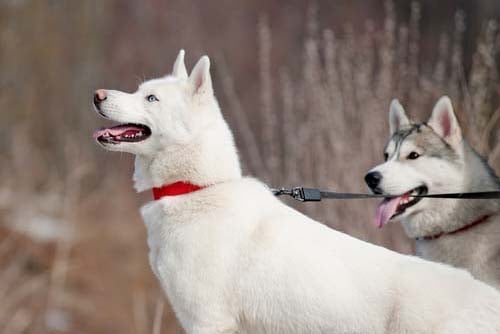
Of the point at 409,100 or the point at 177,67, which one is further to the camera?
the point at 409,100

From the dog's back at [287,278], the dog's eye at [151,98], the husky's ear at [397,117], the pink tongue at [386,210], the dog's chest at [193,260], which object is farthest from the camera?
the husky's ear at [397,117]

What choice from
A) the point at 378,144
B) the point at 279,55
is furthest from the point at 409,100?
the point at 279,55

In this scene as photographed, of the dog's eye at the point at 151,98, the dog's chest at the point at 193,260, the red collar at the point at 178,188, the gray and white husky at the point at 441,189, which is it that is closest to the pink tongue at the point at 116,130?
the dog's eye at the point at 151,98

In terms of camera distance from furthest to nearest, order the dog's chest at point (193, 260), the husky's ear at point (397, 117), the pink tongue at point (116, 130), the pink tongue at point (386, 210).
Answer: the husky's ear at point (397, 117)
the pink tongue at point (386, 210)
the pink tongue at point (116, 130)
the dog's chest at point (193, 260)

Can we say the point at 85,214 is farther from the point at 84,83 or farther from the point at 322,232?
the point at 322,232

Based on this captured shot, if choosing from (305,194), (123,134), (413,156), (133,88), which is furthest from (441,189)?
(133,88)

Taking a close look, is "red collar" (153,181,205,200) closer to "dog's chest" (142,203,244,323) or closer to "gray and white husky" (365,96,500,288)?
"dog's chest" (142,203,244,323)

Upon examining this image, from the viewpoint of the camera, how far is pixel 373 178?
13.9 feet

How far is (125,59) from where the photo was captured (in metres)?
14.8

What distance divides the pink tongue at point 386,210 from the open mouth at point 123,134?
127cm

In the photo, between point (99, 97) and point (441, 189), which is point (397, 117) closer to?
point (441, 189)

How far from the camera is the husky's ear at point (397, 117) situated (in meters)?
4.53

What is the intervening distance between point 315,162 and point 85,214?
394 cm

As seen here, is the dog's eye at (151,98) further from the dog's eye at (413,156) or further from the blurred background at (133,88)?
the dog's eye at (413,156)
